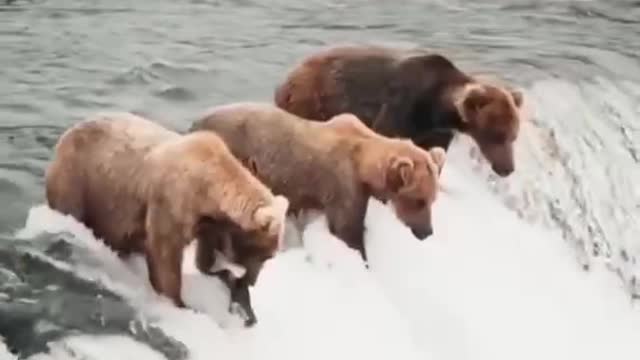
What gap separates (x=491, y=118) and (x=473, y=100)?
117 millimetres

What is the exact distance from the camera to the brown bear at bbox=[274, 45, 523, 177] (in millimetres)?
6676

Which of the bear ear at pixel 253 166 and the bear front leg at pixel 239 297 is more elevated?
the bear ear at pixel 253 166

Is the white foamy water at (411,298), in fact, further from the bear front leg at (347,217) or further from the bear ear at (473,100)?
the bear ear at (473,100)

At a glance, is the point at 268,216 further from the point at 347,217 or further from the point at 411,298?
the point at 411,298

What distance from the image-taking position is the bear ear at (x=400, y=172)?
5.68m

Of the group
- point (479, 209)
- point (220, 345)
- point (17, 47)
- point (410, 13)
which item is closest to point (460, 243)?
point (479, 209)

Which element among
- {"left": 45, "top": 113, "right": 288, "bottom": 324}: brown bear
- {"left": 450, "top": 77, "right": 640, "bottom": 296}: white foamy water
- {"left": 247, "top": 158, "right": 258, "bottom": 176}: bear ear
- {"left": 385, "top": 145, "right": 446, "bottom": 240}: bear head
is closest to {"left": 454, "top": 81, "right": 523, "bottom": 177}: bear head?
{"left": 450, "top": 77, "right": 640, "bottom": 296}: white foamy water

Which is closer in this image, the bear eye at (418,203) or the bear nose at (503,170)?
the bear eye at (418,203)

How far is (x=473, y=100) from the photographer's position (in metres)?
6.55

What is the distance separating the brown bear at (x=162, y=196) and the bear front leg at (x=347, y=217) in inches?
27.0

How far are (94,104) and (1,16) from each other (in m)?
2.14

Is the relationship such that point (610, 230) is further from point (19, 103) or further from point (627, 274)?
point (19, 103)

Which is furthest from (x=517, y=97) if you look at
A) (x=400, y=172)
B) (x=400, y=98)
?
(x=400, y=172)

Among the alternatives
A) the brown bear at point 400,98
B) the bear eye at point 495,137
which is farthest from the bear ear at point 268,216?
the bear eye at point 495,137
